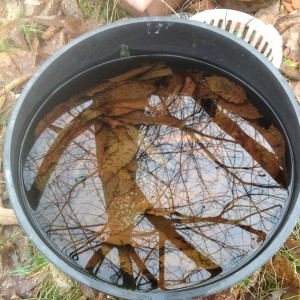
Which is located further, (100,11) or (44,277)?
(100,11)

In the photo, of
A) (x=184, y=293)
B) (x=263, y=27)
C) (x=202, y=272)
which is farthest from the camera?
(x=263, y=27)

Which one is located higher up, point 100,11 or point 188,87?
point 100,11

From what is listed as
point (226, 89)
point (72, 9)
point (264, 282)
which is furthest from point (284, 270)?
point (72, 9)

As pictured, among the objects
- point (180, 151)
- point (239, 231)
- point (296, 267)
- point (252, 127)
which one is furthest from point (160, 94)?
point (296, 267)

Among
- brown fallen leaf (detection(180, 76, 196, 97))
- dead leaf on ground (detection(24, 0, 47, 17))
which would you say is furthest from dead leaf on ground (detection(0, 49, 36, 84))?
brown fallen leaf (detection(180, 76, 196, 97))

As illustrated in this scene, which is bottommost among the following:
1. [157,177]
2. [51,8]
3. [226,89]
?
[157,177]

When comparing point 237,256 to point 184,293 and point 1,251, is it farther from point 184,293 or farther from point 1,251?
point 1,251

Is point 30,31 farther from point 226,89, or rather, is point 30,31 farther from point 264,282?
point 264,282

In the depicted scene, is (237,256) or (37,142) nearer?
(237,256)
